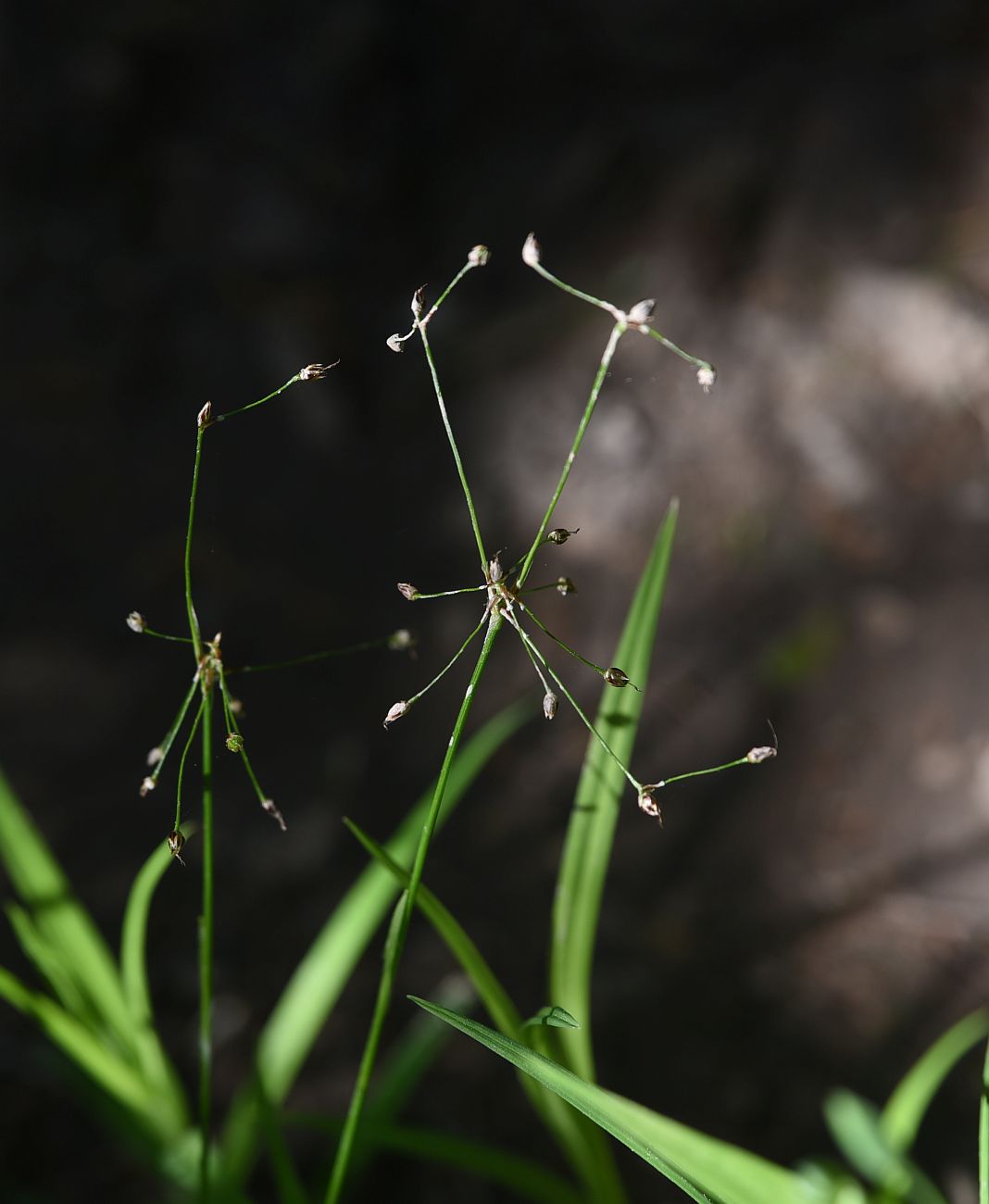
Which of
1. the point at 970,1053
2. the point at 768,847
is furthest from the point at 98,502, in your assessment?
the point at 970,1053

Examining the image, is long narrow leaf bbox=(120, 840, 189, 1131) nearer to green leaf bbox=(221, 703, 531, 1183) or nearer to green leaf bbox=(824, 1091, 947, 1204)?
green leaf bbox=(221, 703, 531, 1183)

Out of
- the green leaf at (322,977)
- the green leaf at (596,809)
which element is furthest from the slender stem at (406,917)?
the green leaf at (322,977)

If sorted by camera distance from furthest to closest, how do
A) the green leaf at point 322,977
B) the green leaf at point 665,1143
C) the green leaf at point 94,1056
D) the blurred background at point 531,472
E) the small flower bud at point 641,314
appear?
the blurred background at point 531,472, the green leaf at point 322,977, the green leaf at point 94,1056, the green leaf at point 665,1143, the small flower bud at point 641,314

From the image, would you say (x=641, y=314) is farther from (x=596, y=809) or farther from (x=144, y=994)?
(x=144, y=994)

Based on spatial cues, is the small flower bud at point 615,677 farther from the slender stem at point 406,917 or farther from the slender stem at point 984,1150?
the slender stem at point 984,1150

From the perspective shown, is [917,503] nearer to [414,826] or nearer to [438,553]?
[438,553]

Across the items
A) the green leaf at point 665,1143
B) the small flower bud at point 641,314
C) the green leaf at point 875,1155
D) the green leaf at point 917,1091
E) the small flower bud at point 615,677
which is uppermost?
the small flower bud at point 641,314

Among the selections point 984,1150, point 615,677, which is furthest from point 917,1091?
point 615,677
